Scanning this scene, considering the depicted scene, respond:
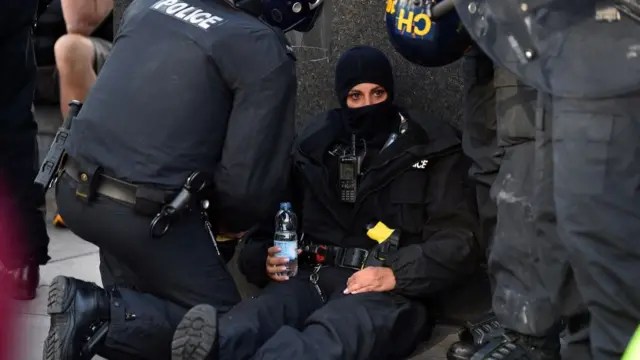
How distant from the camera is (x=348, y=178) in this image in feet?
12.9

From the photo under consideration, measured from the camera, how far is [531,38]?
247 cm

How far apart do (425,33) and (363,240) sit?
93 centimetres

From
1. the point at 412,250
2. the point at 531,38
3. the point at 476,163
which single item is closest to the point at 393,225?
the point at 412,250

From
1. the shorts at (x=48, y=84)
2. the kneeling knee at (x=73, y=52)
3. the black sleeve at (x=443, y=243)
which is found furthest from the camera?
the shorts at (x=48, y=84)

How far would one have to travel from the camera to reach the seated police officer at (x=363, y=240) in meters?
3.43

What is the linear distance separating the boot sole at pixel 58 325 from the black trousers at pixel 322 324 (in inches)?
21.0

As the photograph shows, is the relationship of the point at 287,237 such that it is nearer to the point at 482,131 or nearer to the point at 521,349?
the point at 482,131

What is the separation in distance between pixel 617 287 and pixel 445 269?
141cm

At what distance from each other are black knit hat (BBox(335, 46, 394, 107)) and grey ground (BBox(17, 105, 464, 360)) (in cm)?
98

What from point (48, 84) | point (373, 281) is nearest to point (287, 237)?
point (373, 281)

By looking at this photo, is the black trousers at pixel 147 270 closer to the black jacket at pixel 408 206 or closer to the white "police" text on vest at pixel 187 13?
the black jacket at pixel 408 206

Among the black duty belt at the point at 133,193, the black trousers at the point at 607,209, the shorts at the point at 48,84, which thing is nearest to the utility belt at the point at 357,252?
the black duty belt at the point at 133,193

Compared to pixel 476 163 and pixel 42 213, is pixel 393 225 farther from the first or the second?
pixel 42 213

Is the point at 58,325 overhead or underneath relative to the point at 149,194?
underneath
